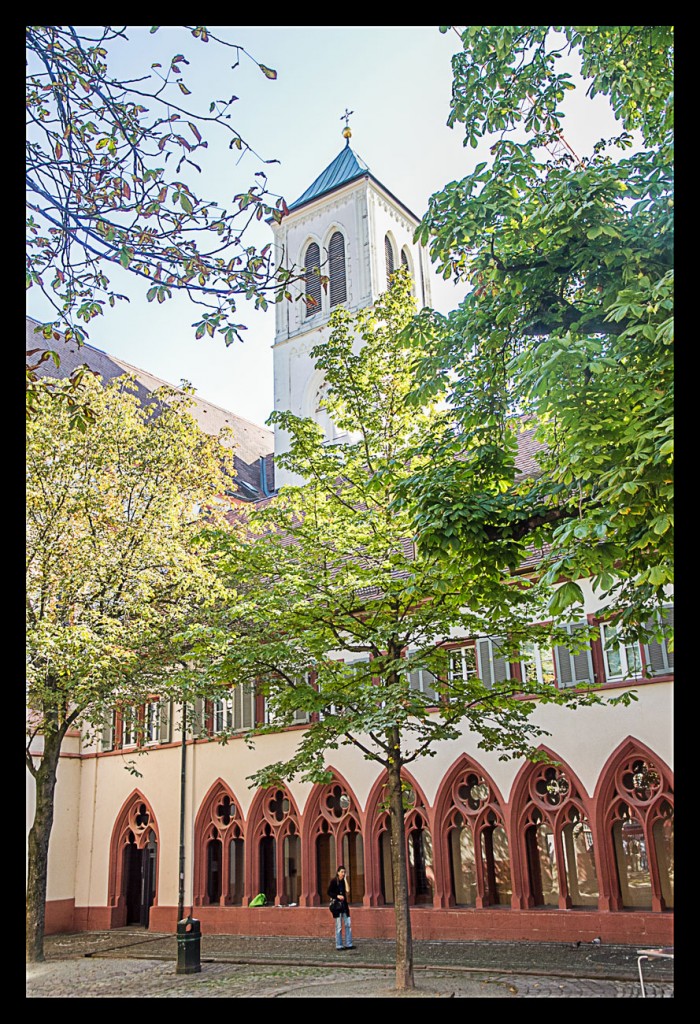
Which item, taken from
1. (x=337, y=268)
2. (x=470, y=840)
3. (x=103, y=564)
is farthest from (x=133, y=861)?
(x=337, y=268)

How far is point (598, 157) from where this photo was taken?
26.5 feet

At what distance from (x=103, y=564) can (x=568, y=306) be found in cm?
921

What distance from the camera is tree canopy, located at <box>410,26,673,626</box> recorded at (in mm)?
5859

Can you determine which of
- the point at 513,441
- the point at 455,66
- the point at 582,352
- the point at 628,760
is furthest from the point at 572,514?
the point at 628,760

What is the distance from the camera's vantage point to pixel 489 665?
16.3 m

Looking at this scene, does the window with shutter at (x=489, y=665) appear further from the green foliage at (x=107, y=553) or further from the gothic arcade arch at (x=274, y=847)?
the green foliage at (x=107, y=553)

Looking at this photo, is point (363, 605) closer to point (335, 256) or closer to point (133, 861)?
point (133, 861)

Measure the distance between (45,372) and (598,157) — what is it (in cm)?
1965

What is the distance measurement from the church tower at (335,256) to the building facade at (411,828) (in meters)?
13.5

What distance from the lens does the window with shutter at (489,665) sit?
1603cm

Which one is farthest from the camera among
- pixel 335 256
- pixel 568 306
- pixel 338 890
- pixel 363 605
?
pixel 335 256

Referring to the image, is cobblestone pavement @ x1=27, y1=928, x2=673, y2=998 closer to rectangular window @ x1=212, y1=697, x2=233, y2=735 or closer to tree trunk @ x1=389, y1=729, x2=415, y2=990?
Answer: tree trunk @ x1=389, y1=729, x2=415, y2=990

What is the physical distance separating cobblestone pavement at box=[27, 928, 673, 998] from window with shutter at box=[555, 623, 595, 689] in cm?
411
